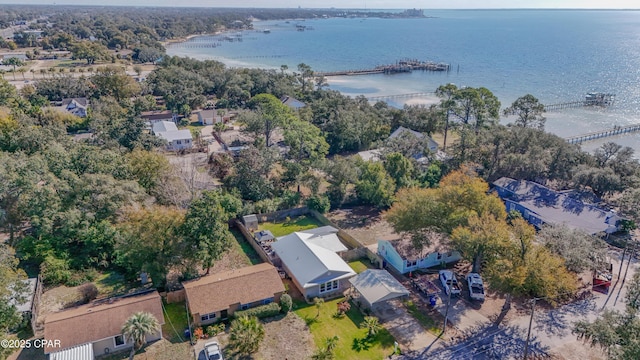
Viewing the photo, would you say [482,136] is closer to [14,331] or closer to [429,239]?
[429,239]

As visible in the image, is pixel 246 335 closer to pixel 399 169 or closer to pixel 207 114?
pixel 399 169

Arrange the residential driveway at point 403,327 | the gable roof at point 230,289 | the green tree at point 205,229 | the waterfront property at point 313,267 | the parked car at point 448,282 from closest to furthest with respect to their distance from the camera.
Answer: the residential driveway at point 403,327 → the gable roof at point 230,289 → the green tree at point 205,229 → the waterfront property at point 313,267 → the parked car at point 448,282

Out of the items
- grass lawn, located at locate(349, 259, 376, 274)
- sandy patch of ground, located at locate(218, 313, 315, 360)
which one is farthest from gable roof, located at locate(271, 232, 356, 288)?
sandy patch of ground, located at locate(218, 313, 315, 360)

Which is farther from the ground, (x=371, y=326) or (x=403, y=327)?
(x=371, y=326)

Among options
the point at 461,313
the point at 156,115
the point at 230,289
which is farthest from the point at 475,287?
the point at 156,115

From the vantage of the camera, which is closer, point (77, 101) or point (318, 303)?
point (318, 303)

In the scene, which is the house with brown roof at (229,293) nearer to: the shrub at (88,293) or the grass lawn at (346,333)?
the grass lawn at (346,333)

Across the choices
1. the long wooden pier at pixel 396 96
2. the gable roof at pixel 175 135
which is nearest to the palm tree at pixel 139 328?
the gable roof at pixel 175 135

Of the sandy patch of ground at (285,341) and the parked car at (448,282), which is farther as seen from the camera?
the parked car at (448,282)
